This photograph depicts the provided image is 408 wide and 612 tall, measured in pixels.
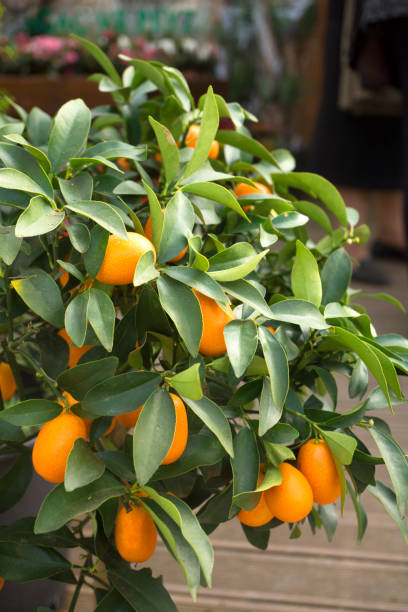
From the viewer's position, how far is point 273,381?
1.26ft

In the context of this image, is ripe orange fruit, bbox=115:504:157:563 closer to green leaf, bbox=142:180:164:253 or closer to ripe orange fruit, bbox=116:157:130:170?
green leaf, bbox=142:180:164:253

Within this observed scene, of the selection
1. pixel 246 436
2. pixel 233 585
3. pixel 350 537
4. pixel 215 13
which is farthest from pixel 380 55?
pixel 215 13

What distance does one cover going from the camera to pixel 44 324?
54 centimetres

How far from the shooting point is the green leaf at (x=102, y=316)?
1.23 ft

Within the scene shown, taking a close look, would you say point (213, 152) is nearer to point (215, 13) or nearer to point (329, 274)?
point (329, 274)

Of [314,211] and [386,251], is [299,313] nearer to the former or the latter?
[314,211]

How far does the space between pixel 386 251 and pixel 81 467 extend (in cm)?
284

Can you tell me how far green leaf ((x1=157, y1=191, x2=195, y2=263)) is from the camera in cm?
39

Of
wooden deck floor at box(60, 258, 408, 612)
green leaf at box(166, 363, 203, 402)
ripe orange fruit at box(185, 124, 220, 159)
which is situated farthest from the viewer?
wooden deck floor at box(60, 258, 408, 612)

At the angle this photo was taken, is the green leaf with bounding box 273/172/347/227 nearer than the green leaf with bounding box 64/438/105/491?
No

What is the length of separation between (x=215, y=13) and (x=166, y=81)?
16.7ft

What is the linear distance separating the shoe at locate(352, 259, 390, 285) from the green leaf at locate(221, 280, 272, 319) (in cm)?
219

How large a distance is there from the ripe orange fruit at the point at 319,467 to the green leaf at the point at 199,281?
0.44 ft

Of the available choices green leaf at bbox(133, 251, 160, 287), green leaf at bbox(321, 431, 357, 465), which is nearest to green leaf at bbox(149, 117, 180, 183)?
green leaf at bbox(133, 251, 160, 287)
